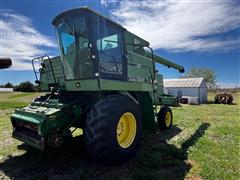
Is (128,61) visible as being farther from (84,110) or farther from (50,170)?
(50,170)

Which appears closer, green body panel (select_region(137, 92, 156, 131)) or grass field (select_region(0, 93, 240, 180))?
grass field (select_region(0, 93, 240, 180))

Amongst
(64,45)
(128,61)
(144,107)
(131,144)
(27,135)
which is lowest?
(131,144)

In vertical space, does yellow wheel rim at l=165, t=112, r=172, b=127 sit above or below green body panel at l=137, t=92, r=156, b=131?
below

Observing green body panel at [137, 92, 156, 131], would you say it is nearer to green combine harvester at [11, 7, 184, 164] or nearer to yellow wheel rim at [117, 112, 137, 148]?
green combine harvester at [11, 7, 184, 164]

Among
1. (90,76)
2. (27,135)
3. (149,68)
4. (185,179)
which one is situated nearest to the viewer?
(185,179)

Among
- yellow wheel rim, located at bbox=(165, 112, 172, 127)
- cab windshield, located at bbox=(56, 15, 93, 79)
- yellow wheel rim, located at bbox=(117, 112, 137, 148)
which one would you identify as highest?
cab windshield, located at bbox=(56, 15, 93, 79)

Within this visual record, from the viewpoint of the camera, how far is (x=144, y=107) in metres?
6.10

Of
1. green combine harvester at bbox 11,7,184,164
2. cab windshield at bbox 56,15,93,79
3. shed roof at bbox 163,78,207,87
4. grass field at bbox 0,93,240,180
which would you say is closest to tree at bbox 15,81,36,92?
shed roof at bbox 163,78,207,87

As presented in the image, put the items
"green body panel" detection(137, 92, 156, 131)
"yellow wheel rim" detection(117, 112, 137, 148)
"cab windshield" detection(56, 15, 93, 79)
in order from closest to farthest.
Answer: "yellow wheel rim" detection(117, 112, 137, 148)
"cab windshield" detection(56, 15, 93, 79)
"green body panel" detection(137, 92, 156, 131)

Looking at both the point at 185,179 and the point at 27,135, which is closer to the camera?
the point at 185,179

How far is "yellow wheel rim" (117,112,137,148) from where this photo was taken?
4.55m

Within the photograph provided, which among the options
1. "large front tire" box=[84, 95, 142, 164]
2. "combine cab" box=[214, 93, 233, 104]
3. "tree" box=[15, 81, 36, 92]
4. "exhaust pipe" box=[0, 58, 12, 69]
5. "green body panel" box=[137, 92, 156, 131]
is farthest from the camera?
"tree" box=[15, 81, 36, 92]

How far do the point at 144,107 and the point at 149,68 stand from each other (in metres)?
1.74

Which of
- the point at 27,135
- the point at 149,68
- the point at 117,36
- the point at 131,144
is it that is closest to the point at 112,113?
the point at 131,144
